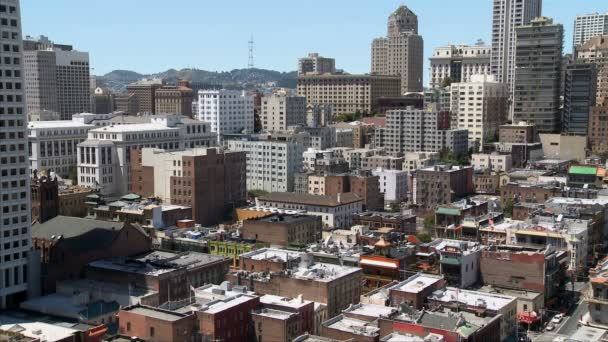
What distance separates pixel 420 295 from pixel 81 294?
4000 cm

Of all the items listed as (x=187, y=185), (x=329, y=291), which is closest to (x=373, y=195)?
(x=187, y=185)

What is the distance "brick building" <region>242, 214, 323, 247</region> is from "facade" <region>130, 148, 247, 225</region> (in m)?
26.5

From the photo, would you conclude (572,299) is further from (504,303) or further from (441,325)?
(441,325)

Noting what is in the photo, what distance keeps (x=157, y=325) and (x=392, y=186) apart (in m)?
116

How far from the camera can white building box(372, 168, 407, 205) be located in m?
186

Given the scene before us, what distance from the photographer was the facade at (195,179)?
15112 centimetres

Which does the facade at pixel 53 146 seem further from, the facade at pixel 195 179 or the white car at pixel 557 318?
the white car at pixel 557 318

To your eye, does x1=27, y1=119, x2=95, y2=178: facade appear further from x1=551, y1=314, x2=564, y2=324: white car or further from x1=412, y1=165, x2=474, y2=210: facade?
x1=551, y1=314, x2=564, y2=324: white car

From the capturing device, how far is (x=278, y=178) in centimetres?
19488

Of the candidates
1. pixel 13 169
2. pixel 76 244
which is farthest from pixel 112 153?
pixel 13 169

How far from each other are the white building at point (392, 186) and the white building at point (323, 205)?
2589cm

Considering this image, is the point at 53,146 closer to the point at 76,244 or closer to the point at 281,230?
the point at 281,230

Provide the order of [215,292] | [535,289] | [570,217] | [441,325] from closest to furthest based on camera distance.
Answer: [441,325]
[215,292]
[535,289]
[570,217]

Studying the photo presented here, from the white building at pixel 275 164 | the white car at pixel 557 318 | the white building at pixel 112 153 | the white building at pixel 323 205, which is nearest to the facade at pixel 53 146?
the white building at pixel 112 153
